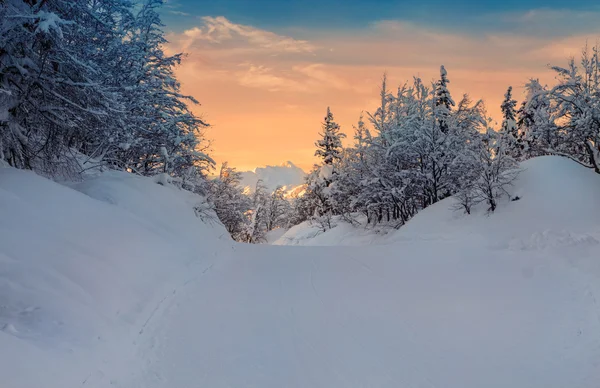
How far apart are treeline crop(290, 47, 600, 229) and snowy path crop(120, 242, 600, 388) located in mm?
6904

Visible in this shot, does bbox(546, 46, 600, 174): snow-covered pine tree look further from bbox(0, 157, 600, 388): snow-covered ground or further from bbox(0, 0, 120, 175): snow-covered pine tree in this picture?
bbox(0, 0, 120, 175): snow-covered pine tree

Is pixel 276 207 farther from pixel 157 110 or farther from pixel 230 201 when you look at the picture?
pixel 157 110

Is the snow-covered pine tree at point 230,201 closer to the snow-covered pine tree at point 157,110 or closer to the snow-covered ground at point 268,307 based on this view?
the snow-covered pine tree at point 157,110

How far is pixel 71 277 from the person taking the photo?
6305mm

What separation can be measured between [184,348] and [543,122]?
17980mm

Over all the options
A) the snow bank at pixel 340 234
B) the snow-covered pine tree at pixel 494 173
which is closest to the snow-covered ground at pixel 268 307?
the snow-covered pine tree at pixel 494 173

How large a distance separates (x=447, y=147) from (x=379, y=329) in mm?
16076

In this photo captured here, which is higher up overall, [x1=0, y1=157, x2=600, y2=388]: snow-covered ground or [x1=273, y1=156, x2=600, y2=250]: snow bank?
[x1=273, y1=156, x2=600, y2=250]: snow bank

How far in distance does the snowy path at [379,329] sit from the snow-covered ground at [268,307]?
31 millimetres

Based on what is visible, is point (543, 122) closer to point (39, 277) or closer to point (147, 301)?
point (147, 301)

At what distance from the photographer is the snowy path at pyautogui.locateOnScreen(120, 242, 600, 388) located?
5062 mm

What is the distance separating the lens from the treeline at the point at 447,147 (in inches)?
617

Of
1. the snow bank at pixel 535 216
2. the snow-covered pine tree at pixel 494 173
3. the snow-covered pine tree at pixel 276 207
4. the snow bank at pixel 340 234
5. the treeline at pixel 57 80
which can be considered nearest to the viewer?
the treeline at pixel 57 80

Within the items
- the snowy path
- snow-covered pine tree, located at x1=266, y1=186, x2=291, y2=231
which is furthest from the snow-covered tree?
the snowy path
